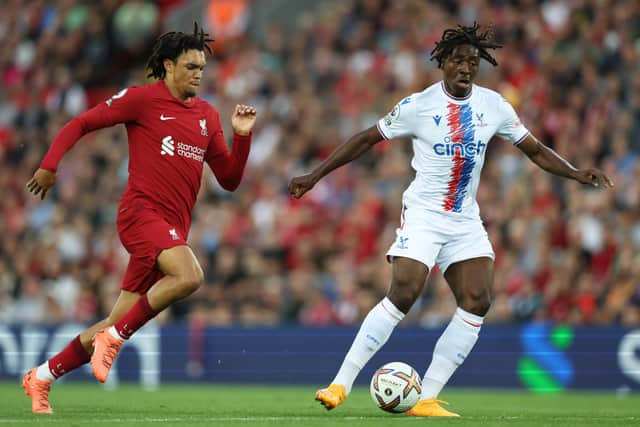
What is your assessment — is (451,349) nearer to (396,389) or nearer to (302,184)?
(396,389)

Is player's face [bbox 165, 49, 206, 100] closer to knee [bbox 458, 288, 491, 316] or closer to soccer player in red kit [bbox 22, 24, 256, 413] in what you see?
soccer player in red kit [bbox 22, 24, 256, 413]

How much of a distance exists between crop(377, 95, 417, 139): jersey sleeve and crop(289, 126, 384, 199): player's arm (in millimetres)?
60

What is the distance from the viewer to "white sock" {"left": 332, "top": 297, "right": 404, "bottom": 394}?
9.55 m

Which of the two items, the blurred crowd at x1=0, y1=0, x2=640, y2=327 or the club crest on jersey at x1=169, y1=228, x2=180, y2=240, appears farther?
the blurred crowd at x1=0, y1=0, x2=640, y2=327

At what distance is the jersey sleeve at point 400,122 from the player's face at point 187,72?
4.46 feet

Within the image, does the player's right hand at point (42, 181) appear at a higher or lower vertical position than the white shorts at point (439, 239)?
higher

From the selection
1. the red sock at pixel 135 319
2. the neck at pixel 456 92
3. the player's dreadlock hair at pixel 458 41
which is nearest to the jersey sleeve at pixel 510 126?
the neck at pixel 456 92

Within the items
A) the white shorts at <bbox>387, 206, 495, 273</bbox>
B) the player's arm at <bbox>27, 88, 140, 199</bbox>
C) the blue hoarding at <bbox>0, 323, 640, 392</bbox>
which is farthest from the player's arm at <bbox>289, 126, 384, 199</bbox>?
the blue hoarding at <bbox>0, 323, 640, 392</bbox>

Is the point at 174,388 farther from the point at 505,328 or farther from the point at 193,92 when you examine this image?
the point at 193,92

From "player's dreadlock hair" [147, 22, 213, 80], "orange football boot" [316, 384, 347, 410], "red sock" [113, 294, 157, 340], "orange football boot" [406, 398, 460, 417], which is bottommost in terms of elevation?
"orange football boot" [406, 398, 460, 417]

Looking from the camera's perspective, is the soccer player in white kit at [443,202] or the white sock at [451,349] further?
the white sock at [451,349]

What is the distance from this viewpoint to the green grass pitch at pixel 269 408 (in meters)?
9.03

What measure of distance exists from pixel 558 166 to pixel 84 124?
11.3 ft

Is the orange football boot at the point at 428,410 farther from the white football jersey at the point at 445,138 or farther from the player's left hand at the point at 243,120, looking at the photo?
the player's left hand at the point at 243,120
